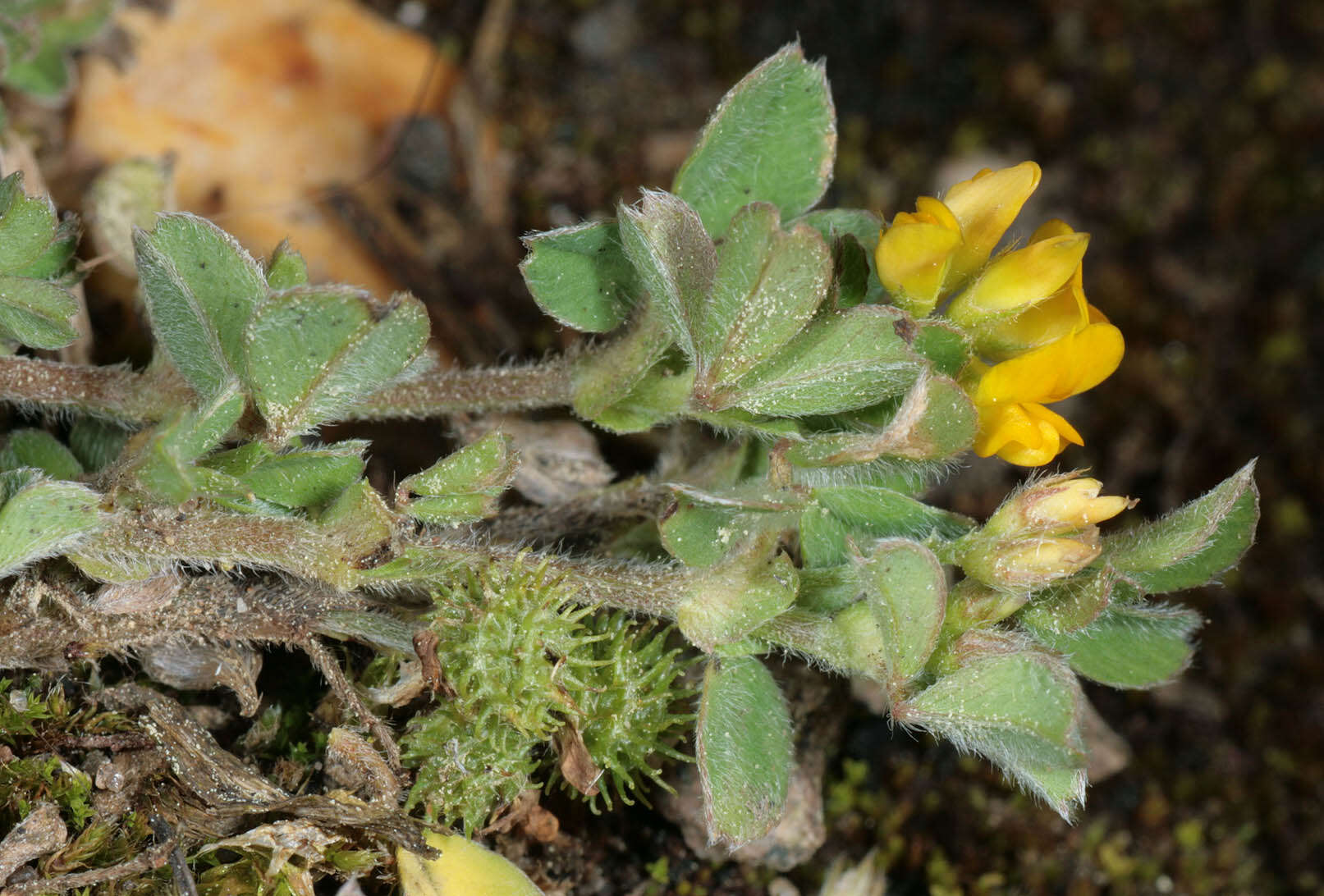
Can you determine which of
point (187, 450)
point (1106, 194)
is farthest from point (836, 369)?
point (1106, 194)

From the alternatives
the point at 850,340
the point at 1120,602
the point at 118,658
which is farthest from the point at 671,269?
the point at 118,658

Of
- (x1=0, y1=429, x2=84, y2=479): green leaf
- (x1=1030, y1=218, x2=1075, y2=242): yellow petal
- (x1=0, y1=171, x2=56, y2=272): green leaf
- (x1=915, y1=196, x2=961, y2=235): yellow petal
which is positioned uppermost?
(x1=0, y1=171, x2=56, y2=272): green leaf

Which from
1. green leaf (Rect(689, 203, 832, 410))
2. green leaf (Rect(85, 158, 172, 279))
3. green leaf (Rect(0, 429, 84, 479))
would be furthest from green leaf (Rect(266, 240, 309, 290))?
green leaf (Rect(85, 158, 172, 279))

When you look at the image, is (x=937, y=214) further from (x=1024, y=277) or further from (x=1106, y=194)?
(x=1106, y=194)

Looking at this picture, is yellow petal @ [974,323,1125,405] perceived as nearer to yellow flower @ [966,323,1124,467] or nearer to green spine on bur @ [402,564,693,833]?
yellow flower @ [966,323,1124,467]

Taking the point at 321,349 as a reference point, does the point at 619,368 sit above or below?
below

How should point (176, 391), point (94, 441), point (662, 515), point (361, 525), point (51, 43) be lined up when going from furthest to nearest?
point (51, 43) → point (94, 441) → point (176, 391) → point (662, 515) → point (361, 525)

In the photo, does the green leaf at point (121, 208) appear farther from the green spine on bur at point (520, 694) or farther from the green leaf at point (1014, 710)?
the green leaf at point (1014, 710)

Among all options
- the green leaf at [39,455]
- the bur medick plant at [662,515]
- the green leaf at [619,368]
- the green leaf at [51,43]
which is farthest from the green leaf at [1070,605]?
the green leaf at [51,43]
